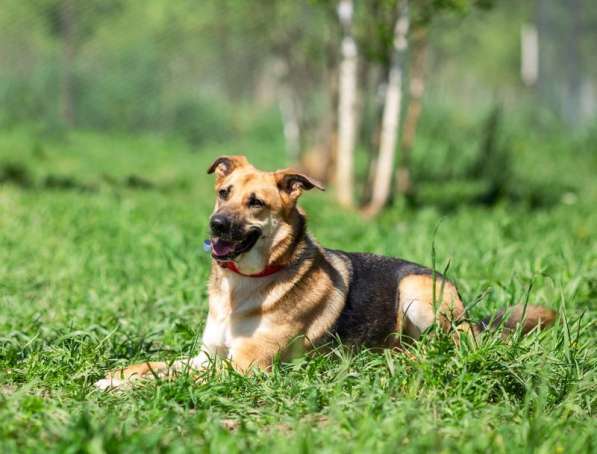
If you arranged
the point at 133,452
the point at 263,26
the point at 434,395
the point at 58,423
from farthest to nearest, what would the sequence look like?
the point at 263,26 < the point at 434,395 < the point at 58,423 < the point at 133,452

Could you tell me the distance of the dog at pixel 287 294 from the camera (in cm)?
443

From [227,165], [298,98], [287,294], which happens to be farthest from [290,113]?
[287,294]

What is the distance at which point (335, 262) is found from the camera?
195 inches

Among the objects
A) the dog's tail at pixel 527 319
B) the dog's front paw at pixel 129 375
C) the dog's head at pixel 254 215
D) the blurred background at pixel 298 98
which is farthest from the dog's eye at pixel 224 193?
the blurred background at pixel 298 98

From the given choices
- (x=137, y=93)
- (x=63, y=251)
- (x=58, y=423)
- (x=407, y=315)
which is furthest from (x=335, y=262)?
(x=137, y=93)

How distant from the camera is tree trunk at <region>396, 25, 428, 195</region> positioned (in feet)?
40.4

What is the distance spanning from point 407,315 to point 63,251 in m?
3.55

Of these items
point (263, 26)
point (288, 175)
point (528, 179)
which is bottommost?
point (528, 179)

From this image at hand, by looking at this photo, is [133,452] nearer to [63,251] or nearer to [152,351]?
[152,351]

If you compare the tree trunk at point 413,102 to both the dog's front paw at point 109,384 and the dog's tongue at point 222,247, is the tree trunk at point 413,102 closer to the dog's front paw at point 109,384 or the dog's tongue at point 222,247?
the dog's tongue at point 222,247

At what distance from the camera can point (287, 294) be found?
4578 millimetres

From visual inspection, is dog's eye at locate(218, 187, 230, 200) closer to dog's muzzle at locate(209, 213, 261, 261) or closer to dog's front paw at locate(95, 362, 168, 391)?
dog's muzzle at locate(209, 213, 261, 261)

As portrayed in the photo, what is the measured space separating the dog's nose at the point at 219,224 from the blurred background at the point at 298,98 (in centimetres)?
645

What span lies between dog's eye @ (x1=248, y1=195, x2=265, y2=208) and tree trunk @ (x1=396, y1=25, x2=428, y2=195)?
7.99 meters
